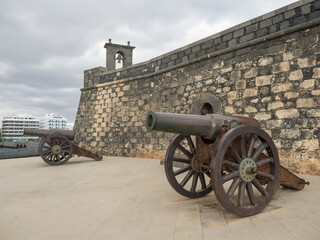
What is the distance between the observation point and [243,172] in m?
2.44

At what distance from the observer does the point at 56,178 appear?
15.4ft

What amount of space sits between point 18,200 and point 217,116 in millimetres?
2649

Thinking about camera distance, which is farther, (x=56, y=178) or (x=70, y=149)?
(x=70, y=149)

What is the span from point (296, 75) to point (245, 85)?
110 cm

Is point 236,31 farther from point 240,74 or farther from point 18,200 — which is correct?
point 18,200

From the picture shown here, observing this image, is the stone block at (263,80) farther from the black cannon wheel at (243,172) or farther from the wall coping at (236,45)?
the black cannon wheel at (243,172)

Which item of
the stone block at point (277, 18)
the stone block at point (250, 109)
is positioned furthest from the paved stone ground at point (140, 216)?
the stone block at point (277, 18)

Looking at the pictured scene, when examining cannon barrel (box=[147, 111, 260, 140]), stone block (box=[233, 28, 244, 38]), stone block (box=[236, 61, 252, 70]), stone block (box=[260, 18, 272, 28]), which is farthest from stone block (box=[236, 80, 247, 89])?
cannon barrel (box=[147, 111, 260, 140])

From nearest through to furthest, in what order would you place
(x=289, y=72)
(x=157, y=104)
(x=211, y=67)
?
(x=289, y=72) → (x=211, y=67) → (x=157, y=104)

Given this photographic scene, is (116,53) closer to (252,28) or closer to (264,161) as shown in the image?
(252,28)

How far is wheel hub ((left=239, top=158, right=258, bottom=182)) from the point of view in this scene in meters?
2.44

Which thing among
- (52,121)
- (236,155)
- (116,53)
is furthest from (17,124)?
(236,155)

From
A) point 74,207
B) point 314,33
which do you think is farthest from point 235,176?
point 314,33

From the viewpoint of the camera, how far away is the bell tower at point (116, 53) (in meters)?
11.0
